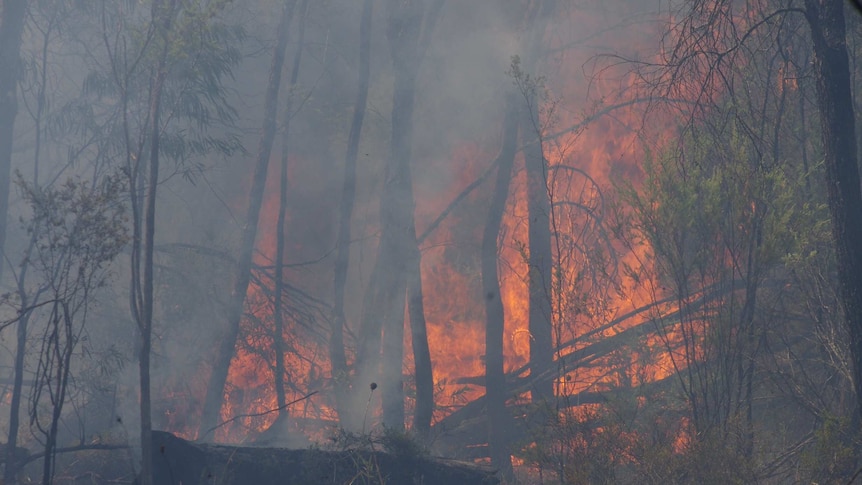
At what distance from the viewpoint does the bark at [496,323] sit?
11250mm

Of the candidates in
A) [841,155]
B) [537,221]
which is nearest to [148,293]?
[841,155]

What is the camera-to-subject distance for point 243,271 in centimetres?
1263

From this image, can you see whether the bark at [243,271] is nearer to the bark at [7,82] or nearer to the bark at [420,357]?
the bark at [420,357]

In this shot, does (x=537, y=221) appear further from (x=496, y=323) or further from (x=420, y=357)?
(x=420, y=357)

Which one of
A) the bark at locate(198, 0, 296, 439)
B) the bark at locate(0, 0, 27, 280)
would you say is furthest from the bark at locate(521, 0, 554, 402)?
the bark at locate(0, 0, 27, 280)

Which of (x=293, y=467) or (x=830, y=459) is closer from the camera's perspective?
(x=830, y=459)

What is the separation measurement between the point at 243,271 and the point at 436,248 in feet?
23.7

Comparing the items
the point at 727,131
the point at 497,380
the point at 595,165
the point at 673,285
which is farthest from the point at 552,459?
the point at 595,165

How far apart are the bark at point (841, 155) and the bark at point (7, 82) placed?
10.9 metres

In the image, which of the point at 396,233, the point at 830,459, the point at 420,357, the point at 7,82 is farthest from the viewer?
the point at 396,233

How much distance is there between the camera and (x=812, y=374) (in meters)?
7.13

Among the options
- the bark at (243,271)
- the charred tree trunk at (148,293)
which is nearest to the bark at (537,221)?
the bark at (243,271)

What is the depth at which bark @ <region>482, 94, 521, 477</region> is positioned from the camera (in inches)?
443

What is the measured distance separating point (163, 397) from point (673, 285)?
411 inches
